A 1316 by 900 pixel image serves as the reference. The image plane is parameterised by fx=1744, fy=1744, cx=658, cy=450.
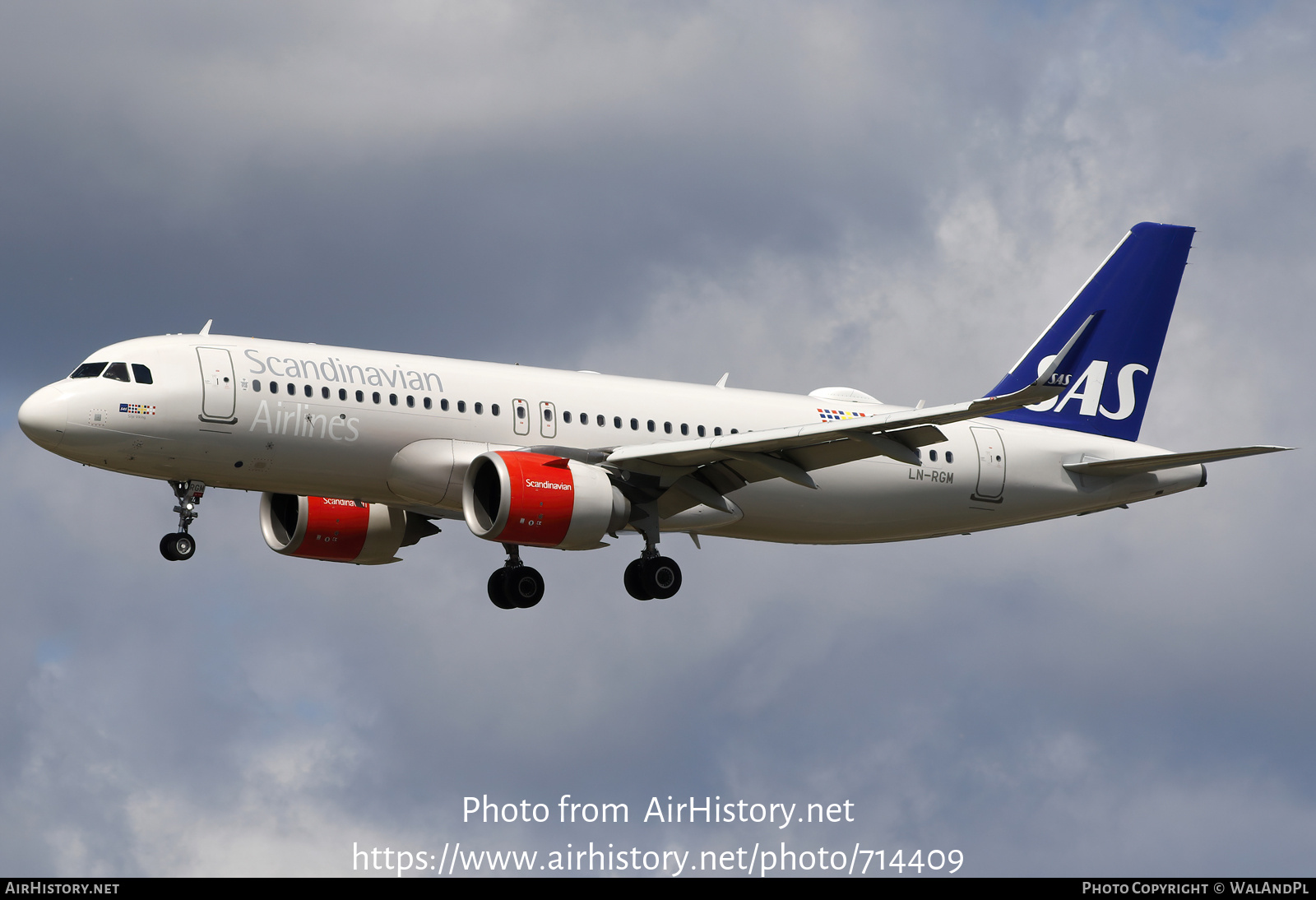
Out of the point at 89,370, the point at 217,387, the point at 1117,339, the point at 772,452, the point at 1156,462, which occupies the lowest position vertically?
the point at 217,387

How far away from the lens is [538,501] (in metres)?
38.3

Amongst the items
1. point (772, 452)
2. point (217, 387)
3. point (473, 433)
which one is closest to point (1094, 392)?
point (772, 452)

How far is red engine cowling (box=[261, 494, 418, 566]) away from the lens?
44875mm

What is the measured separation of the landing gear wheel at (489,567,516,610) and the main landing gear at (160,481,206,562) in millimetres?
8035

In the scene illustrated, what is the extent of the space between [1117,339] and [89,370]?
94.8 ft

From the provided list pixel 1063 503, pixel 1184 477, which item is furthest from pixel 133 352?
pixel 1184 477

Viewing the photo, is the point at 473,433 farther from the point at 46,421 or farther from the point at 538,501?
the point at 46,421

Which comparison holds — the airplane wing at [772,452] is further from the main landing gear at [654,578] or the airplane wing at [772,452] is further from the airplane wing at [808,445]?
the main landing gear at [654,578]

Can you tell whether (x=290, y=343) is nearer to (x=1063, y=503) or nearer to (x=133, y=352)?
(x=133, y=352)

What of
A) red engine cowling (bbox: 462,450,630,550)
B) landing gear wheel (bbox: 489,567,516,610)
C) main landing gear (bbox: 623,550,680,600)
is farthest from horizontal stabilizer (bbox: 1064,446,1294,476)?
landing gear wheel (bbox: 489,567,516,610)

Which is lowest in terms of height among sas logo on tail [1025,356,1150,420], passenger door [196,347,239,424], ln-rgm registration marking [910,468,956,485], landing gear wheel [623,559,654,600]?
landing gear wheel [623,559,654,600]

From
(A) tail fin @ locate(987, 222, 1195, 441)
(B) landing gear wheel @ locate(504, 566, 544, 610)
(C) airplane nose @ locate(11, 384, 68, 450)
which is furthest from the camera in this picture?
(A) tail fin @ locate(987, 222, 1195, 441)

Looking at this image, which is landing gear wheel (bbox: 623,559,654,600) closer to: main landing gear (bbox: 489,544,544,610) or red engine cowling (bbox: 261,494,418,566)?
main landing gear (bbox: 489,544,544,610)

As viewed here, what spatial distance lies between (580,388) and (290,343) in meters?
6.95
